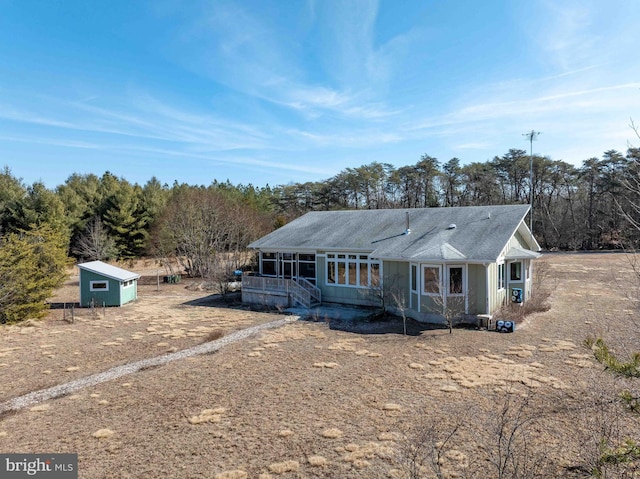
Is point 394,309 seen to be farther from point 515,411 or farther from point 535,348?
point 515,411

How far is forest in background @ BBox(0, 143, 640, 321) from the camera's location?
29.9 m

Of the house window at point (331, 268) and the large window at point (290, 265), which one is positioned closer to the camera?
the house window at point (331, 268)

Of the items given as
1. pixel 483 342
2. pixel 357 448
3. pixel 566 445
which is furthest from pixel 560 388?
pixel 357 448

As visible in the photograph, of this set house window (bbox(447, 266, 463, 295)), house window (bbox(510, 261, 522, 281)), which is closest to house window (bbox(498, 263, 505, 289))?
house window (bbox(510, 261, 522, 281))

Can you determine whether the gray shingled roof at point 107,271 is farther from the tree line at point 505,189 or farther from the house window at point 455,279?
the tree line at point 505,189

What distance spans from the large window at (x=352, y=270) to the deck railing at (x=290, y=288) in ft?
3.36

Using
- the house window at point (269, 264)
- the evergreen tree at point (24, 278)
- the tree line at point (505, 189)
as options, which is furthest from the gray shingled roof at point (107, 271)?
the tree line at point (505, 189)

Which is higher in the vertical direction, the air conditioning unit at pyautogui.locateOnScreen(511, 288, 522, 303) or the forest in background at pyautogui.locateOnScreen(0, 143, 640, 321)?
the forest in background at pyautogui.locateOnScreen(0, 143, 640, 321)

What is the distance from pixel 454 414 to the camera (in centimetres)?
703

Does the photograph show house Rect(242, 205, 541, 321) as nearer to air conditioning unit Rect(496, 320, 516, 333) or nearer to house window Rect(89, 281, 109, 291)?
air conditioning unit Rect(496, 320, 516, 333)

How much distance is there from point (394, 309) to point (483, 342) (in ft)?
14.8

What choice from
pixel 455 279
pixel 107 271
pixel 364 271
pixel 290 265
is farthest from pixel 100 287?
pixel 455 279

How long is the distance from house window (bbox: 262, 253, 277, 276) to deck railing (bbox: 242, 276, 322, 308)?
5.71ft

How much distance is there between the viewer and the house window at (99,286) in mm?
18688
